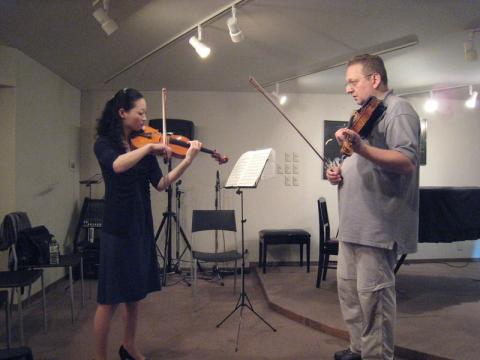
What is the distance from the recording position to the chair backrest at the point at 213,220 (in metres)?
3.79

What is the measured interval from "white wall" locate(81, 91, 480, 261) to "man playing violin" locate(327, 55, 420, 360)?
3.18 m

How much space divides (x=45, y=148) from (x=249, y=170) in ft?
8.05

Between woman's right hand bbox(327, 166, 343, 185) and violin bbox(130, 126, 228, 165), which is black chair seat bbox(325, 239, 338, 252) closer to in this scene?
woman's right hand bbox(327, 166, 343, 185)

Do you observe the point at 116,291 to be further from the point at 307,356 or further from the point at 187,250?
the point at 187,250

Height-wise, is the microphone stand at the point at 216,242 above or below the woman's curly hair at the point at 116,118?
below

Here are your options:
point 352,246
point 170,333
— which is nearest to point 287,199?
point 170,333

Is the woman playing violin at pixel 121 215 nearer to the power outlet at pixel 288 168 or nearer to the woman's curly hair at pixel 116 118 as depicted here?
the woman's curly hair at pixel 116 118

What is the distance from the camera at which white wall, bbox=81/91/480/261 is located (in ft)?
16.0

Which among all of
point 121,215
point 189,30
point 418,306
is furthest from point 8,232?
point 418,306

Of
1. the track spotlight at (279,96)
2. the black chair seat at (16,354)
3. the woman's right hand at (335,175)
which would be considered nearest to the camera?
the black chair seat at (16,354)

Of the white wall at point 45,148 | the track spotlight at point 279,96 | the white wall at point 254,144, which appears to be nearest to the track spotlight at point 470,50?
the track spotlight at point 279,96

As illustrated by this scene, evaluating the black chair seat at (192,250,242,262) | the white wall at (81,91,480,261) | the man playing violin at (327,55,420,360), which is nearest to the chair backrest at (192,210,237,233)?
the black chair seat at (192,250,242,262)

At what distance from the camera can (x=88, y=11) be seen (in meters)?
2.58

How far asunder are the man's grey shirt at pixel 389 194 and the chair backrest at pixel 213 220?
220cm
